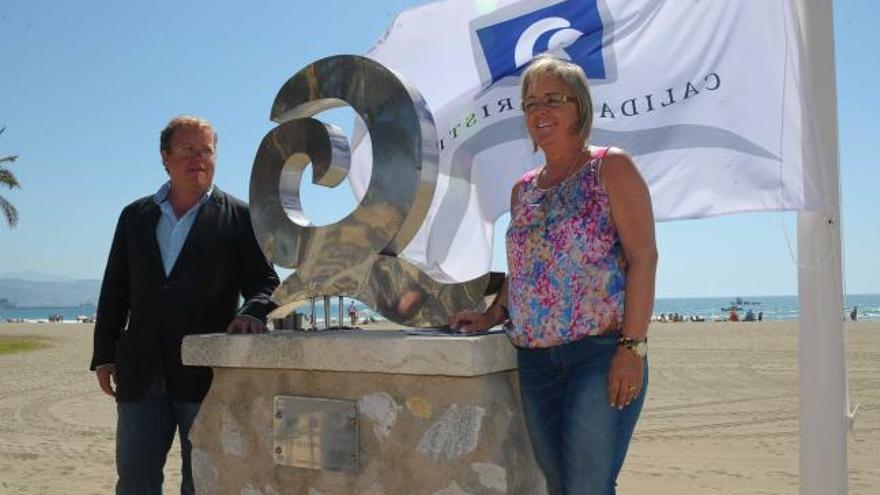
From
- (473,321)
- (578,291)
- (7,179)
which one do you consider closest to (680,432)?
(473,321)

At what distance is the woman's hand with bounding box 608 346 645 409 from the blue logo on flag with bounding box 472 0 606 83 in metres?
3.01

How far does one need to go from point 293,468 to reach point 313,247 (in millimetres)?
977

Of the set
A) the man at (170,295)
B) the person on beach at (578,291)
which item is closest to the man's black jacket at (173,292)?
the man at (170,295)

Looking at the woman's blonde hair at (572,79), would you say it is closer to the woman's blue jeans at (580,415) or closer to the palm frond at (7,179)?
the woman's blue jeans at (580,415)

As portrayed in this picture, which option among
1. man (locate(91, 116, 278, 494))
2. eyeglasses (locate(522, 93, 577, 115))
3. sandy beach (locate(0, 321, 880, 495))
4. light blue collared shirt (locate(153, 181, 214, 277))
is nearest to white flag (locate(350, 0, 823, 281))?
man (locate(91, 116, 278, 494))

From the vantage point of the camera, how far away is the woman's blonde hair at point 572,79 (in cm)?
272

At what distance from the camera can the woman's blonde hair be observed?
272cm

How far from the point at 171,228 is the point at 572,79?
2.24 metres

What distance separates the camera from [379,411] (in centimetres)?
316

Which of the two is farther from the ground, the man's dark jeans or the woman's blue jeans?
the woman's blue jeans

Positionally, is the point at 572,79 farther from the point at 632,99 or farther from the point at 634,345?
the point at 632,99

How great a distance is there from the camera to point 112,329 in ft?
13.3

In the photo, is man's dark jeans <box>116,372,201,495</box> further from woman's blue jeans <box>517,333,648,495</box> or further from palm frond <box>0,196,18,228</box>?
palm frond <box>0,196,18,228</box>

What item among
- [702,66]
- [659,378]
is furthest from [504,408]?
[659,378]
